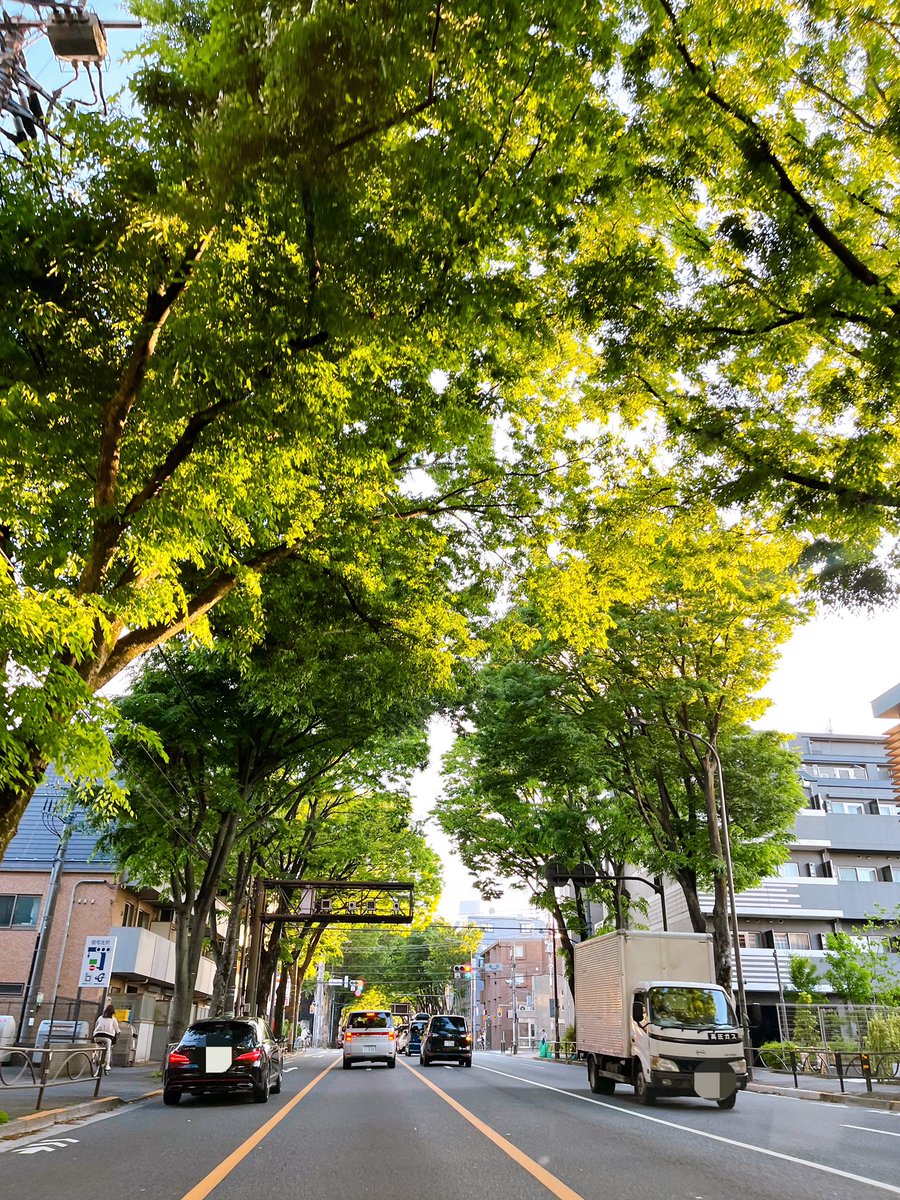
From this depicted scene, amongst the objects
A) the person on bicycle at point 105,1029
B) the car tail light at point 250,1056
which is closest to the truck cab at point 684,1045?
the car tail light at point 250,1056

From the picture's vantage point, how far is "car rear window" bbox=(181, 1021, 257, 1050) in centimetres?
1490

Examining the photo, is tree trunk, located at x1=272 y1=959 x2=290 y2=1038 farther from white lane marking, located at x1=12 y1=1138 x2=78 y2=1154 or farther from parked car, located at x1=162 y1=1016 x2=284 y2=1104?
white lane marking, located at x1=12 y1=1138 x2=78 y2=1154

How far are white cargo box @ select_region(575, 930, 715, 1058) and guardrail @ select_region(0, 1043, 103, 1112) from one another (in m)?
9.05

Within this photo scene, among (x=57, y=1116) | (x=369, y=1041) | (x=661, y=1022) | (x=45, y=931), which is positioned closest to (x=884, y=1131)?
(x=661, y=1022)

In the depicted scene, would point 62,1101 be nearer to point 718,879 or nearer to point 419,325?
point 419,325

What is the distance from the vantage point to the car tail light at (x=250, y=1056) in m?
14.8

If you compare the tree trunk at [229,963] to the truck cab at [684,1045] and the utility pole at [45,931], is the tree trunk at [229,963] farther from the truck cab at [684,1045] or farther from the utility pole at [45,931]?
the truck cab at [684,1045]

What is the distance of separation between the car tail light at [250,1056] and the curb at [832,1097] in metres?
11.0

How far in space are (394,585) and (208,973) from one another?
41.5 m

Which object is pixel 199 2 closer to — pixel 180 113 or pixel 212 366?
pixel 180 113

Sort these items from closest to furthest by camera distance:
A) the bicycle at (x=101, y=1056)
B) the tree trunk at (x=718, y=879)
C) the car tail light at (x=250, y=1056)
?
the car tail light at (x=250, y=1056)
the bicycle at (x=101, y=1056)
the tree trunk at (x=718, y=879)

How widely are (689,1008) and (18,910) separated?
2540cm

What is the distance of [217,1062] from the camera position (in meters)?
14.7

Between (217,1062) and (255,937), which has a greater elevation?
(255,937)
